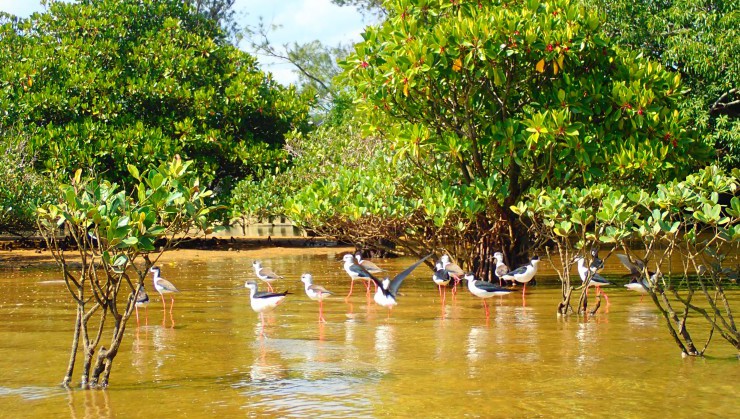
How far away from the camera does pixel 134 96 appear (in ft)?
92.5

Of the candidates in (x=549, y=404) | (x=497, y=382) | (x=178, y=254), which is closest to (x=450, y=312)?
(x=497, y=382)

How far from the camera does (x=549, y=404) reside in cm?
775

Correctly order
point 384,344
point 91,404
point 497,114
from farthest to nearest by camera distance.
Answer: point 497,114, point 384,344, point 91,404

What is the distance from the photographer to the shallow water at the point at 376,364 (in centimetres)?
777

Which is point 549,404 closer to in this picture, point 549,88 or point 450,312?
point 450,312

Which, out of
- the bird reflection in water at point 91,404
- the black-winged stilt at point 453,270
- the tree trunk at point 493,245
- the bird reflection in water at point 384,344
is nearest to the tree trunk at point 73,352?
the bird reflection in water at point 91,404

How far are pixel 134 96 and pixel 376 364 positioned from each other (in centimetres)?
2047

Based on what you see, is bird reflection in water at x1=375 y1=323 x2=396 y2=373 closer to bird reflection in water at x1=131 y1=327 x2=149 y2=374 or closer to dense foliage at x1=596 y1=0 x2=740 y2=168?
bird reflection in water at x1=131 y1=327 x2=149 y2=374

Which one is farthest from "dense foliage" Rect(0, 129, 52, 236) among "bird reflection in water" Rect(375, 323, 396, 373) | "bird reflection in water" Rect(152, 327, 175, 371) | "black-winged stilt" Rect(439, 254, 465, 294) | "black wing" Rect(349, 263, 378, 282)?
"bird reflection in water" Rect(375, 323, 396, 373)

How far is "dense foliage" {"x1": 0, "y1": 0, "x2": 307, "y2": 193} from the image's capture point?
2658 cm

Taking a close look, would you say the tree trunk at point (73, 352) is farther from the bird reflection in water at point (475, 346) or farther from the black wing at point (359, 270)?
the black wing at point (359, 270)

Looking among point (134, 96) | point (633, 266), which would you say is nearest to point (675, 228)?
point (633, 266)

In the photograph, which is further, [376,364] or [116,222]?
[376,364]

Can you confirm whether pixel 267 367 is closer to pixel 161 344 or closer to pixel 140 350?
pixel 140 350
